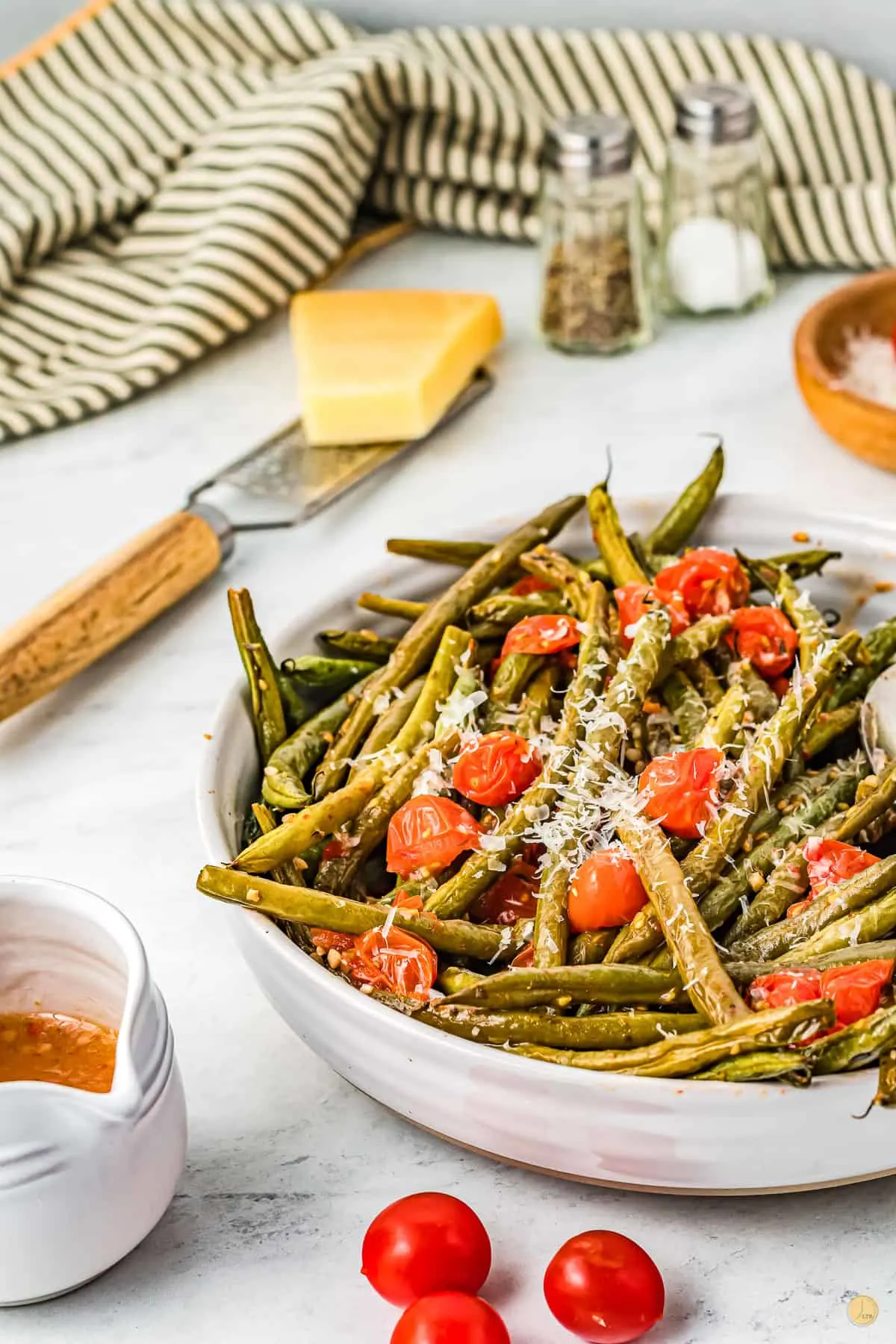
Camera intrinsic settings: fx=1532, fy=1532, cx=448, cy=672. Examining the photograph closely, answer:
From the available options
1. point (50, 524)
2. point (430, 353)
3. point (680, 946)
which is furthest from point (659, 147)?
point (680, 946)

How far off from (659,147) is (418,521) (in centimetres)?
132

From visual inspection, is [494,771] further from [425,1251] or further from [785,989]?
[425,1251]

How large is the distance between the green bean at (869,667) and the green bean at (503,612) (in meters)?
0.36

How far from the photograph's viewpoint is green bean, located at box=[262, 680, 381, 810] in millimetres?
1712

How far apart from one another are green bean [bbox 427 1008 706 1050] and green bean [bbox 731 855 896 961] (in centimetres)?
14

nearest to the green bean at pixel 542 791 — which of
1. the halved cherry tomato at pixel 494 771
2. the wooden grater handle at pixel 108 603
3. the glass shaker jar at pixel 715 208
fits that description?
the halved cherry tomato at pixel 494 771

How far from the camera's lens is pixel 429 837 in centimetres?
166

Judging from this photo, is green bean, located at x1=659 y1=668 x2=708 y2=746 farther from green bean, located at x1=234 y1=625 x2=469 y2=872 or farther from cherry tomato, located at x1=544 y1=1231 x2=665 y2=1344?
cherry tomato, located at x1=544 y1=1231 x2=665 y2=1344

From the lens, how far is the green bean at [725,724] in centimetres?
173

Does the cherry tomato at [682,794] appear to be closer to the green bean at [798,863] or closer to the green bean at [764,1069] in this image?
the green bean at [798,863]

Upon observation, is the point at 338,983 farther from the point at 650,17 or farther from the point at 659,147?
the point at 650,17

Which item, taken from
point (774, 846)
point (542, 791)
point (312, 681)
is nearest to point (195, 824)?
point (312, 681)

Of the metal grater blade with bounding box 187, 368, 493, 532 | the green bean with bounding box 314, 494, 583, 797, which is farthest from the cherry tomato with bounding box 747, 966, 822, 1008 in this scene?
the metal grater blade with bounding box 187, 368, 493, 532

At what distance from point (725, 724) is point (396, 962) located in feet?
1.63
